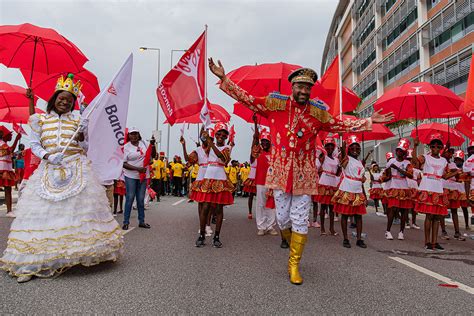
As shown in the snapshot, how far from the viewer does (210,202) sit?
6.29 m

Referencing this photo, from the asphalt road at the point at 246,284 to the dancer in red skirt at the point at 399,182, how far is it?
1.96 meters

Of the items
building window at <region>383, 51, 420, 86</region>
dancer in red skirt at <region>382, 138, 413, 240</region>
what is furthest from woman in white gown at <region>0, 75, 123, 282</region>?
building window at <region>383, 51, 420, 86</region>

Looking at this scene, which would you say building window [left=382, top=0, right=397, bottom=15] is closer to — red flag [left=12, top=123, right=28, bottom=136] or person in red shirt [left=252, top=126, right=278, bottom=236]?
person in red shirt [left=252, top=126, right=278, bottom=236]

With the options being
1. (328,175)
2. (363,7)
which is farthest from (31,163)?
(363,7)

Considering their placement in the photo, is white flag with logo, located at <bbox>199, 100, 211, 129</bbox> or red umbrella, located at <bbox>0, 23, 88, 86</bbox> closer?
white flag with logo, located at <bbox>199, 100, 211, 129</bbox>

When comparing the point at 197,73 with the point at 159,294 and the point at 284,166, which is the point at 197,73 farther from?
the point at 159,294

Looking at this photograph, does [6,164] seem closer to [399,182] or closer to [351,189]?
[351,189]

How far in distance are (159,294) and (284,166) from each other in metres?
2.02

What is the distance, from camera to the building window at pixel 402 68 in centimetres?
3306

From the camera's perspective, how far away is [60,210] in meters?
4.09

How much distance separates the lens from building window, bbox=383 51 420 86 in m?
33.1

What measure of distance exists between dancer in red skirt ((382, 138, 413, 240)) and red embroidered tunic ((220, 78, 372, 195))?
407 cm

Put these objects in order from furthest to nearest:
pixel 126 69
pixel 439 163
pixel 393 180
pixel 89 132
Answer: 1. pixel 393 180
2. pixel 439 163
3. pixel 126 69
4. pixel 89 132

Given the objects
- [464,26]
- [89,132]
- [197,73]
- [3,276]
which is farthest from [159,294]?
[464,26]
